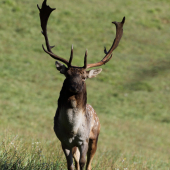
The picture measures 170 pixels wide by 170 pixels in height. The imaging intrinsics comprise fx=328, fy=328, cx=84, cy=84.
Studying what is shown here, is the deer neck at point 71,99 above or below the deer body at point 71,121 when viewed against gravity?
above

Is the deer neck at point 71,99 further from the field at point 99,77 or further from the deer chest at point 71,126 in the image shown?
the field at point 99,77

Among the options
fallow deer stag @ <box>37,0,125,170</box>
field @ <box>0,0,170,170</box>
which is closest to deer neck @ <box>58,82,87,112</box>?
fallow deer stag @ <box>37,0,125,170</box>

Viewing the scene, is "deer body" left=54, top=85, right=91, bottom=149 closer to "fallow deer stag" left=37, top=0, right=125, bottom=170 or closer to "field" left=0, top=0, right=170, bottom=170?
"fallow deer stag" left=37, top=0, right=125, bottom=170

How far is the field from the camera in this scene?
434 inches

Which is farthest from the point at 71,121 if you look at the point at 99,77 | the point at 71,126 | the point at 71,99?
the point at 99,77

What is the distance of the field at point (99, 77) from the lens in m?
11.0

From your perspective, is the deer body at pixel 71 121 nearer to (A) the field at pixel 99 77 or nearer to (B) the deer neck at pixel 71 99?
(B) the deer neck at pixel 71 99

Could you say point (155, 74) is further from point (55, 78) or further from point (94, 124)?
point (94, 124)

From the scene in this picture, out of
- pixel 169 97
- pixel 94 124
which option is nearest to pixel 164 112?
pixel 169 97

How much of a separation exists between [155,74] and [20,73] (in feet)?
33.4

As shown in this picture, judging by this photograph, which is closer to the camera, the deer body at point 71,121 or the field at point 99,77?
the deer body at point 71,121

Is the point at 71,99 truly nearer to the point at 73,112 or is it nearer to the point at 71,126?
the point at 73,112

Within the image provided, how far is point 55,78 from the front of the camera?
71.7 feet

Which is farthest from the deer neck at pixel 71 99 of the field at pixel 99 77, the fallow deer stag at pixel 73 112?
the field at pixel 99 77
